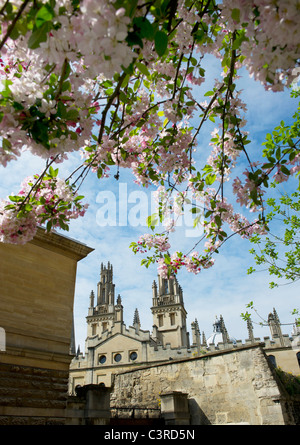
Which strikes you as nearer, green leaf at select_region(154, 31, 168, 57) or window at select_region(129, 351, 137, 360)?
green leaf at select_region(154, 31, 168, 57)

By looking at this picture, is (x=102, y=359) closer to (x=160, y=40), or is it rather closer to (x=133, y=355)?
(x=133, y=355)

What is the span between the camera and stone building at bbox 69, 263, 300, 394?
39.3 metres

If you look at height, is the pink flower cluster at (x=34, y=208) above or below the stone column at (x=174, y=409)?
above

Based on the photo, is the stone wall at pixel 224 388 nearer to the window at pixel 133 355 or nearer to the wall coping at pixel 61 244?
the wall coping at pixel 61 244

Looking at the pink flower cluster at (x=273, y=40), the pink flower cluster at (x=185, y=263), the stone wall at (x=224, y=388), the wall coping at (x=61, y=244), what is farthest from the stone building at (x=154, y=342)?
the pink flower cluster at (x=273, y=40)

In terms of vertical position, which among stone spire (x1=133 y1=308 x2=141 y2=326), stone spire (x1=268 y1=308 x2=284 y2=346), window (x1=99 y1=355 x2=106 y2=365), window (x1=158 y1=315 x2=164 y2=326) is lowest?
window (x1=99 y1=355 x2=106 y2=365)

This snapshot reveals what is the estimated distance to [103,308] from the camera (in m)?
64.2

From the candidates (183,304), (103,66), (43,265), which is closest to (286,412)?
(43,265)

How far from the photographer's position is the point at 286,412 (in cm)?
835

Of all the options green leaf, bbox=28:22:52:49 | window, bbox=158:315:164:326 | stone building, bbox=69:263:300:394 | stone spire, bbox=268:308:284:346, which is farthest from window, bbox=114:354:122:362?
green leaf, bbox=28:22:52:49

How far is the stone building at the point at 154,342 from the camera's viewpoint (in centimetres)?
3934

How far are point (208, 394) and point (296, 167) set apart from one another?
8149mm

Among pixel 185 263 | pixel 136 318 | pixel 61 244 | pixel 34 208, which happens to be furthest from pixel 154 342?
pixel 34 208

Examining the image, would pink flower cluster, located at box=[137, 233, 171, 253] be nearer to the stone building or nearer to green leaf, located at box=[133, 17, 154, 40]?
green leaf, located at box=[133, 17, 154, 40]
